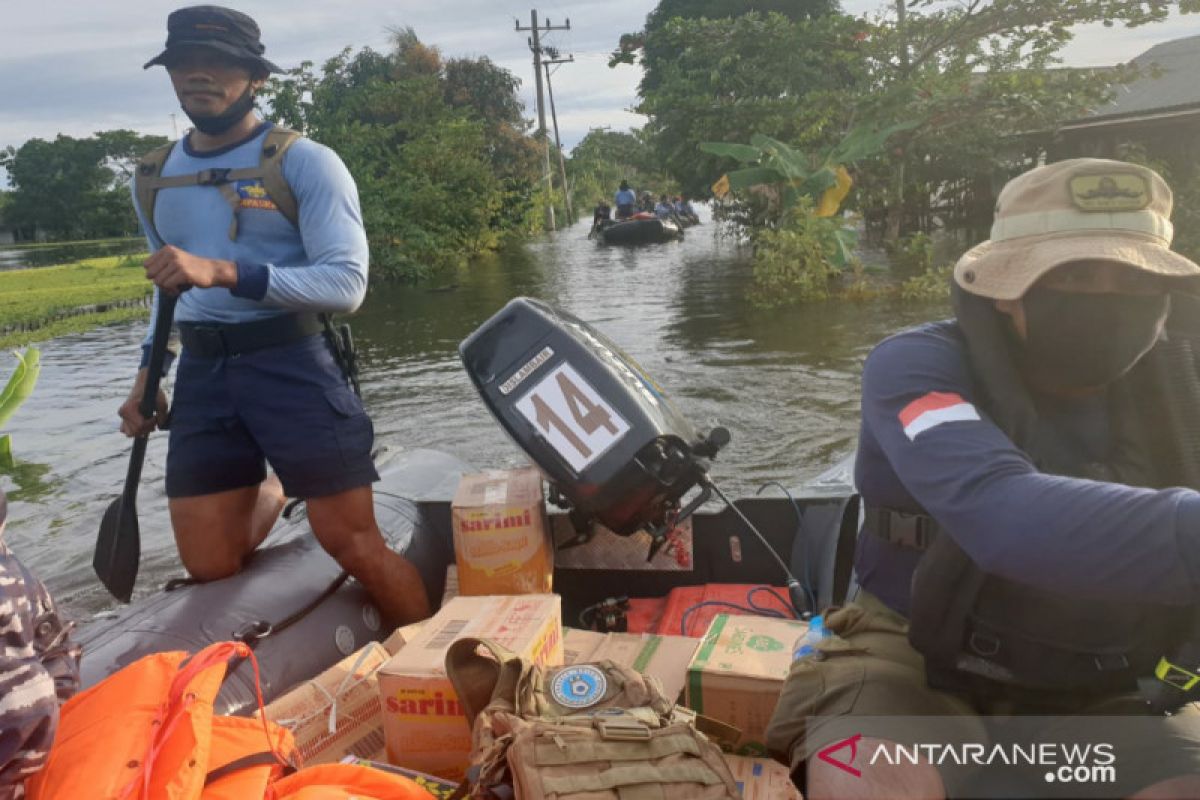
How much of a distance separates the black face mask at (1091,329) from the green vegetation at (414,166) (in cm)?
1818

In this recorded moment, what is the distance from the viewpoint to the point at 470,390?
8438mm

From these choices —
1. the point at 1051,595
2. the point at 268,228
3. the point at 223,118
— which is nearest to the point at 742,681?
the point at 1051,595

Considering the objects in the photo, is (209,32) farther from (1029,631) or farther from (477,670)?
(1029,631)

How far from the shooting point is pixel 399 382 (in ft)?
30.3

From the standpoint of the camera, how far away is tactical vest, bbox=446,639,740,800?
5.62 feet

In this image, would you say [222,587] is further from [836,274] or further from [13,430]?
[836,274]

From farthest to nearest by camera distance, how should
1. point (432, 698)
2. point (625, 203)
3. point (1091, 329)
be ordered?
point (625, 203) → point (432, 698) → point (1091, 329)

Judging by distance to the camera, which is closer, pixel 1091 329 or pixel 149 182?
pixel 1091 329

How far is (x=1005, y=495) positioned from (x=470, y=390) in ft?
23.6

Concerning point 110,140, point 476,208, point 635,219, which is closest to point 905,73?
point 635,219

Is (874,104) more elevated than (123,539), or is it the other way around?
(874,104)

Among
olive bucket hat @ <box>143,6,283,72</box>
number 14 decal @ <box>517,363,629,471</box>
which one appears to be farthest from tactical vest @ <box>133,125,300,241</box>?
number 14 decal @ <box>517,363,629,471</box>

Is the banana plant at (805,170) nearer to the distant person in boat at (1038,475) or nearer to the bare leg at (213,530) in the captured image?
the bare leg at (213,530)

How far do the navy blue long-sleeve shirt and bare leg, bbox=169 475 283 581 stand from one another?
2.06 meters
